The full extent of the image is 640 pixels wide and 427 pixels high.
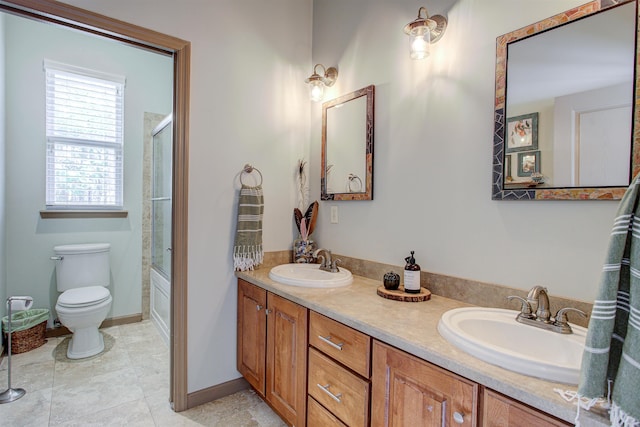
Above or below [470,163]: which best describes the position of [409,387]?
below

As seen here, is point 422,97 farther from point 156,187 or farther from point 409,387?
point 156,187

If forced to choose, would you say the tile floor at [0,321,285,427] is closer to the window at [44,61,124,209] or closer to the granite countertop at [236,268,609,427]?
the granite countertop at [236,268,609,427]

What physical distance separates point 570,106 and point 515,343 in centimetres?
87

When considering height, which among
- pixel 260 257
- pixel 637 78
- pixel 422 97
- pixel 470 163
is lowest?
pixel 260 257

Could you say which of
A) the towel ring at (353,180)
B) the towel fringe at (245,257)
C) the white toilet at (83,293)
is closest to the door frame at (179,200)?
the towel fringe at (245,257)

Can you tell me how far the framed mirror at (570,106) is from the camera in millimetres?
1067

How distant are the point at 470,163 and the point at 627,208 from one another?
31.2 inches

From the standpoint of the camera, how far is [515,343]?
1.13 metres

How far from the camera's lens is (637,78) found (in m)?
1.04

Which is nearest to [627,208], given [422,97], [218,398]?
[422,97]

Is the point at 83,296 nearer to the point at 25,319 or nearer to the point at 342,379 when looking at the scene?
the point at 25,319

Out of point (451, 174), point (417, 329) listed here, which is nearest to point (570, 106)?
point (451, 174)

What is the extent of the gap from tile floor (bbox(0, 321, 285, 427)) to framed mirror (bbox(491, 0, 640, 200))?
1815mm

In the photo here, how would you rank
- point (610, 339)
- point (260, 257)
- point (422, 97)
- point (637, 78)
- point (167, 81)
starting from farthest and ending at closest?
point (167, 81)
point (260, 257)
point (422, 97)
point (637, 78)
point (610, 339)
